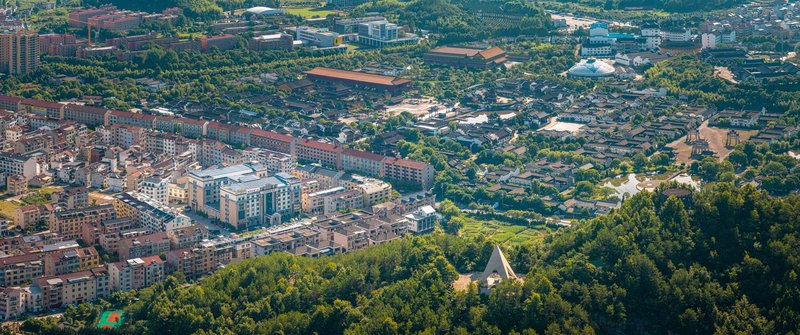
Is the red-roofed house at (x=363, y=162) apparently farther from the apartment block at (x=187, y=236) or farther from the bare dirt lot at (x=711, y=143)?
the bare dirt lot at (x=711, y=143)

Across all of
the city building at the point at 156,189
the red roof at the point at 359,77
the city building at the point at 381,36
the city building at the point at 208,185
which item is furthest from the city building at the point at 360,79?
the city building at the point at 156,189

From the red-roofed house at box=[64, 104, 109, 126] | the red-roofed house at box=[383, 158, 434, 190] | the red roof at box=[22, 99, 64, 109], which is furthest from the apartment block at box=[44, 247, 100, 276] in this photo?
the red roof at box=[22, 99, 64, 109]

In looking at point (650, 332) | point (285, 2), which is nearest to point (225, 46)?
point (285, 2)

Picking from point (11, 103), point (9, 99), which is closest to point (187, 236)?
point (11, 103)

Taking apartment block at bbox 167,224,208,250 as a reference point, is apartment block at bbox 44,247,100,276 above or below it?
below

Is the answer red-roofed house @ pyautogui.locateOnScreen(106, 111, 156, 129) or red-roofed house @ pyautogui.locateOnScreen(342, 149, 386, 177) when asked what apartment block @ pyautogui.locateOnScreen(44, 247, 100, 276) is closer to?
red-roofed house @ pyautogui.locateOnScreen(342, 149, 386, 177)
